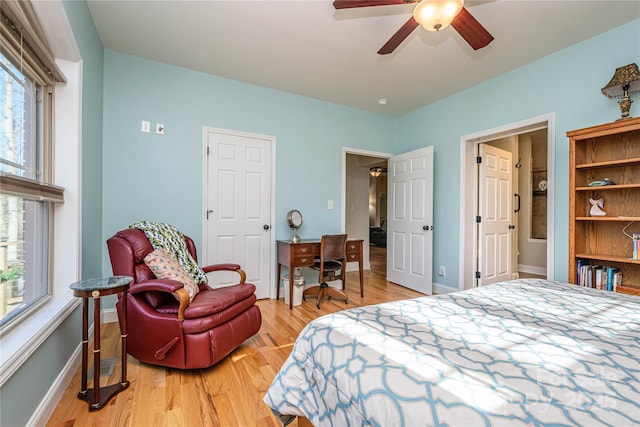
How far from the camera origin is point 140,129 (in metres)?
2.96

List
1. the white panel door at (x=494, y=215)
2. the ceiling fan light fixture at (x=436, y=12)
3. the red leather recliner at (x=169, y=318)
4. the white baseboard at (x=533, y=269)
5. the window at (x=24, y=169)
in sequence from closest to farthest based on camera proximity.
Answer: the window at (x=24, y=169) < the ceiling fan light fixture at (x=436, y=12) < the red leather recliner at (x=169, y=318) < the white panel door at (x=494, y=215) < the white baseboard at (x=533, y=269)

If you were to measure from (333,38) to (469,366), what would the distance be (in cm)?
268

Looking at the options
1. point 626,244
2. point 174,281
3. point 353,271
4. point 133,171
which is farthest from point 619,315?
point 353,271

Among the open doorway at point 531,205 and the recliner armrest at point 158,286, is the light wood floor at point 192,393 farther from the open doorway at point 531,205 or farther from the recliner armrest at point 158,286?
the open doorway at point 531,205

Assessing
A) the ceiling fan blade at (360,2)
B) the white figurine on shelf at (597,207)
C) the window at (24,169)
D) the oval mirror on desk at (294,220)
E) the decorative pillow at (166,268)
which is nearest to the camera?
the window at (24,169)

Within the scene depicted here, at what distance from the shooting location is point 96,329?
5.25 feet

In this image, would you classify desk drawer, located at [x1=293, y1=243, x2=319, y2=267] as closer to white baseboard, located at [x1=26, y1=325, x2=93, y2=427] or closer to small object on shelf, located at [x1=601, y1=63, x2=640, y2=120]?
white baseboard, located at [x1=26, y1=325, x2=93, y2=427]

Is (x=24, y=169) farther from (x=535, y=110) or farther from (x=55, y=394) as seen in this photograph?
(x=535, y=110)

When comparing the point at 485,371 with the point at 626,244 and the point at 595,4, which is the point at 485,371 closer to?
the point at 626,244

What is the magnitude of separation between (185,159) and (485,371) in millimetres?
3216

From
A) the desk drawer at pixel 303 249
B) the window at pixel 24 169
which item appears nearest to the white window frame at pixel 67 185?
the window at pixel 24 169

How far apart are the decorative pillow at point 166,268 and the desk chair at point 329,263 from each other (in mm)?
1588

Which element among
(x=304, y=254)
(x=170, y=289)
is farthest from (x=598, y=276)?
(x=170, y=289)

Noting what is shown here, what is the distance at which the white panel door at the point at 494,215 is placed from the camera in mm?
3758
